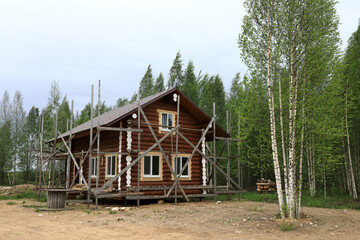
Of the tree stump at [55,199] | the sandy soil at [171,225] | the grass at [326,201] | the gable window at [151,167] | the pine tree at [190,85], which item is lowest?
the grass at [326,201]

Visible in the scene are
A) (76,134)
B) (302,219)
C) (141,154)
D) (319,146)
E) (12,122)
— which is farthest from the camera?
(12,122)

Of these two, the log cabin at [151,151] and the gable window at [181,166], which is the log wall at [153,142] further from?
the gable window at [181,166]

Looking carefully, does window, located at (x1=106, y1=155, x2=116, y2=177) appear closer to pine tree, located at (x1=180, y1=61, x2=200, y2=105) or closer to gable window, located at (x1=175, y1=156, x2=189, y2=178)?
gable window, located at (x1=175, y1=156, x2=189, y2=178)

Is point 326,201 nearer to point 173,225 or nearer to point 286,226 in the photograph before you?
point 286,226

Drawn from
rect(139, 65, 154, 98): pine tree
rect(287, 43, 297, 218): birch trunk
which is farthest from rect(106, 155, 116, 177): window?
rect(139, 65, 154, 98): pine tree

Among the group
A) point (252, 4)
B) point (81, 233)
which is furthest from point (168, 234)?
point (252, 4)

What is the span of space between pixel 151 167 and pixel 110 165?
239cm

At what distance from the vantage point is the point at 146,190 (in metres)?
17.8

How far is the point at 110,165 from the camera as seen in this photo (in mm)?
18484

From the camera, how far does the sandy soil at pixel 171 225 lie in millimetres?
9312

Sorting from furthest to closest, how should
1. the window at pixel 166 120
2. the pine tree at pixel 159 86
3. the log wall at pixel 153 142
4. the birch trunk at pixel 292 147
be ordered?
the pine tree at pixel 159 86
the window at pixel 166 120
the log wall at pixel 153 142
the birch trunk at pixel 292 147

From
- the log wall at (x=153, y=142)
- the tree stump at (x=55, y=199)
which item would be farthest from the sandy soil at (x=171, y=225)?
the log wall at (x=153, y=142)

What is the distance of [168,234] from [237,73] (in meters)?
32.6

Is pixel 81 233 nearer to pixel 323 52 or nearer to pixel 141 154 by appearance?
pixel 141 154
